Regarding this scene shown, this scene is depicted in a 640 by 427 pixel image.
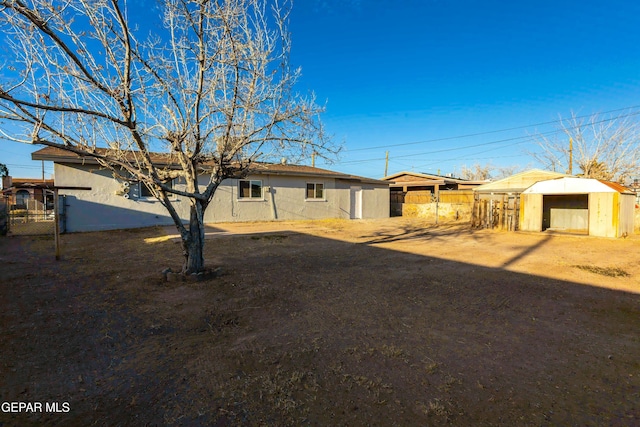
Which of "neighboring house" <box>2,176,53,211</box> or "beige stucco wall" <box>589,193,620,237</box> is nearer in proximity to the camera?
"neighboring house" <box>2,176,53,211</box>

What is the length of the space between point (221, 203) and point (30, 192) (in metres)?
21.0

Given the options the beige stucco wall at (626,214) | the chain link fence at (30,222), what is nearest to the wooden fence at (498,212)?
the beige stucco wall at (626,214)

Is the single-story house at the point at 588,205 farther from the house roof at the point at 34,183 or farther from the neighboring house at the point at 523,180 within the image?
the house roof at the point at 34,183

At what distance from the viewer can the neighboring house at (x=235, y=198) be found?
39.0 ft

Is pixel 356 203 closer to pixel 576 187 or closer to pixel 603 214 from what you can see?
pixel 576 187

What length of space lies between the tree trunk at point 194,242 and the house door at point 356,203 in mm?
14885

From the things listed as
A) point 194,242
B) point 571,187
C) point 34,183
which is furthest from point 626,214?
point 34,183

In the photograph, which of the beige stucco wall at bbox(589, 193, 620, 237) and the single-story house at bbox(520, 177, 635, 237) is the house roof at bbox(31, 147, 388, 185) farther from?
the beige stucco wall at bbox(589, 193, 620, 237)

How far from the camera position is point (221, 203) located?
1520cm

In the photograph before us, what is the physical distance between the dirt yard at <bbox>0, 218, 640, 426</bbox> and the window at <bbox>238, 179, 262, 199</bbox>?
9.51 m

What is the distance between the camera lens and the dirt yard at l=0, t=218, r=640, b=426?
7.29 ft

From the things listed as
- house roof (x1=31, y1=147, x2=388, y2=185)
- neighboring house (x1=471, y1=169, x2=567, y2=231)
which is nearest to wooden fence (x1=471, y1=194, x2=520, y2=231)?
neighboring house (x1=471, y1=169, x2=567, y2=231)

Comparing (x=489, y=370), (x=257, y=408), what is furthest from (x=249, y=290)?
(x=489, y=370)

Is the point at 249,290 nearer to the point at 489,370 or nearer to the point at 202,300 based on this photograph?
the point at 202,300
